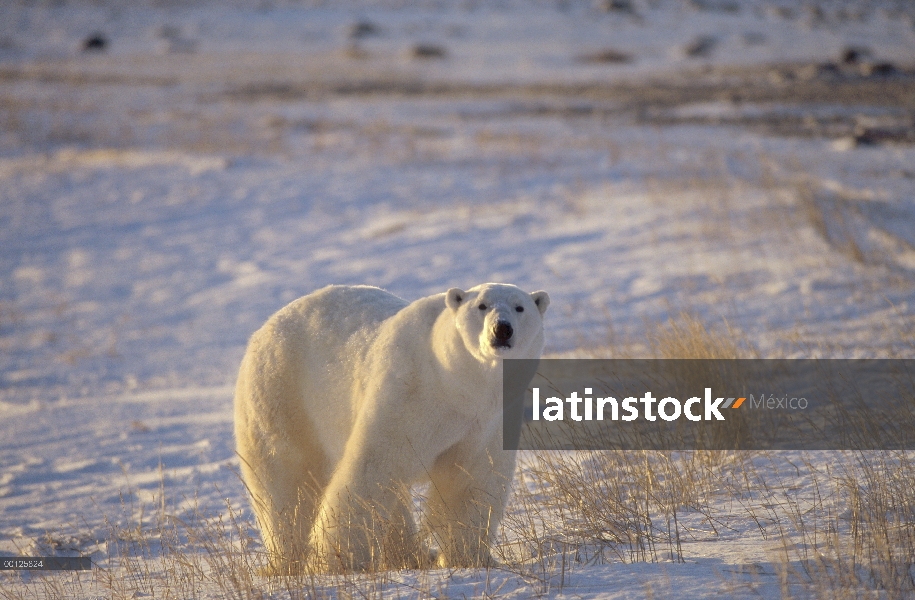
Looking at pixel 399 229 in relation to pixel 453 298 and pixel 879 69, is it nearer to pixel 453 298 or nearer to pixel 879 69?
pixel 453 298

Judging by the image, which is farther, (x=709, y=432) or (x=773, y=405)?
(x=773, y=405)

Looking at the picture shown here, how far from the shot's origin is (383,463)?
11.7 ft

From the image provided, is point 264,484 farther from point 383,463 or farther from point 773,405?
point 773,405

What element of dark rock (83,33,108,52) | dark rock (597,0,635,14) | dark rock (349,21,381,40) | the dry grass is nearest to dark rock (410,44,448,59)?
dark rock (349,21,381,40)

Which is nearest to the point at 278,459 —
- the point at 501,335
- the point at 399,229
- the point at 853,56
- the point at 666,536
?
the point at 501,335

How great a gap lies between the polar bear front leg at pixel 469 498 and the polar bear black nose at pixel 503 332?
0.60m

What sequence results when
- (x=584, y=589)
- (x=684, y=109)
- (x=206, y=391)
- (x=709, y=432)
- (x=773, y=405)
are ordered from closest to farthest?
(x=584, y=589) → (x=709, y=432) → (x=773, y=405) → (x=206, y=391) → (x=684, y=109)

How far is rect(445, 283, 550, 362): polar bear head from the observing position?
336 cm

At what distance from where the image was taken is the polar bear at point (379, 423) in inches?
141

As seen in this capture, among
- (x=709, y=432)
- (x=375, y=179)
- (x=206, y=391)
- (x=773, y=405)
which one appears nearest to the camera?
(x=709, y=432)

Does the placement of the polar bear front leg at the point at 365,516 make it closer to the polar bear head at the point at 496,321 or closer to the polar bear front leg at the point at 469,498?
the polar bear front leg at the point at 469,498

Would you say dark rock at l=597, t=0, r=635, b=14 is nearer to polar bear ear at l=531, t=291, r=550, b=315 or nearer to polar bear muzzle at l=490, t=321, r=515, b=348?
polar bear ear at l=531, t=291, r=550, b=315

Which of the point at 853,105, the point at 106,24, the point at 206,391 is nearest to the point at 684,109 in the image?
the point at 853,105

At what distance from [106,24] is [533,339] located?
53.2m
